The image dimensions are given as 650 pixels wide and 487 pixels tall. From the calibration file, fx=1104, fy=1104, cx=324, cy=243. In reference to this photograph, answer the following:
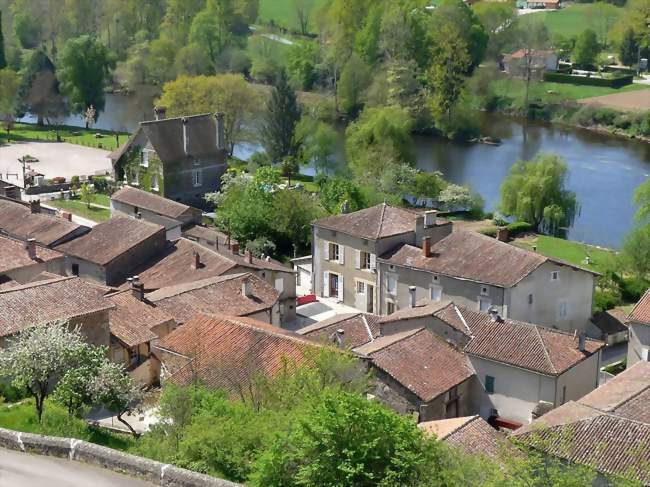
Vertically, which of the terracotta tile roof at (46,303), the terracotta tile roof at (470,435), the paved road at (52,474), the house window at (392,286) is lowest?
the house window at (392,286)

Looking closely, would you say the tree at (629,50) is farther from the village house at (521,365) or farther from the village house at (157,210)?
the village house at (521,365)

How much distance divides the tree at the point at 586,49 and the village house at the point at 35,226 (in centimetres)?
6635

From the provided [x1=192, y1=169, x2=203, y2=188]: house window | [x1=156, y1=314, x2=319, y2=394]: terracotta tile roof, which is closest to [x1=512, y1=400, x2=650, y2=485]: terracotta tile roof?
[x1=156, y1=314, x2=319, y2=394]: terracotta tile roof

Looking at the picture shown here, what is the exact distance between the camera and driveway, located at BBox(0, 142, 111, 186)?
218 ft

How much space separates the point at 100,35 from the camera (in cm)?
11350

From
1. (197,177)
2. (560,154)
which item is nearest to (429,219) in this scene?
(197,177)


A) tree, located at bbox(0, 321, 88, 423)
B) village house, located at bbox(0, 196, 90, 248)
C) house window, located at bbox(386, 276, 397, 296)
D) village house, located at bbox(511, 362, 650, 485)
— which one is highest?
tree, located at bbox(0, 321, 88, 423)

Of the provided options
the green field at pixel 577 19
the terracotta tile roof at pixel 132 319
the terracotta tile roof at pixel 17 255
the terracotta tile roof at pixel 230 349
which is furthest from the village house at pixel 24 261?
the green field at pixel 577 19

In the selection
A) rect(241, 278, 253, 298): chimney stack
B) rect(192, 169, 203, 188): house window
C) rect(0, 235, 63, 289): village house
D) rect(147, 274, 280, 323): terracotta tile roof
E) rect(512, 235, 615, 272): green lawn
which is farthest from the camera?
rect(192, 169, 203, 188): house window

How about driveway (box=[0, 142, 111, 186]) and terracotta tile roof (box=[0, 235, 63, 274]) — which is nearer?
terracotta tile roof (box=[0, 235, 63, 274])

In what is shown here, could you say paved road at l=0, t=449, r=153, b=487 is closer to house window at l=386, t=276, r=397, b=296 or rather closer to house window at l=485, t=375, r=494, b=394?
house window at l=485, t=375, r=494, b=394

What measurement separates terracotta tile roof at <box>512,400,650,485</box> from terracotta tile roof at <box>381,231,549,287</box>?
530 inches

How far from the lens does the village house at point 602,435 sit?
2109 centimetres

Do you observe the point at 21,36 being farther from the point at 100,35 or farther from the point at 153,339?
the point at 153,339
